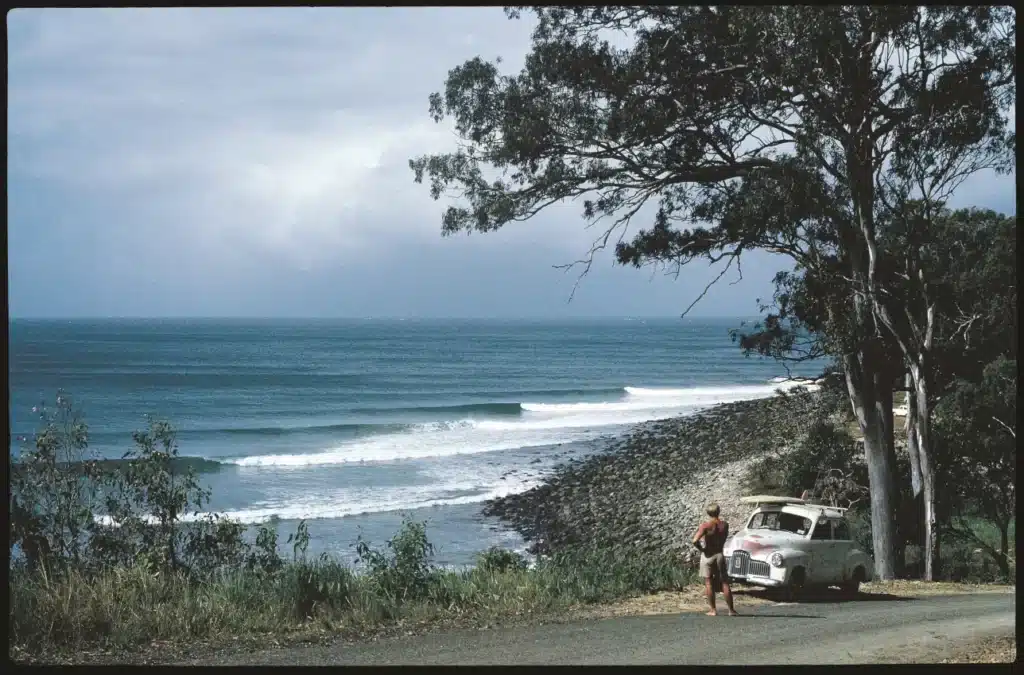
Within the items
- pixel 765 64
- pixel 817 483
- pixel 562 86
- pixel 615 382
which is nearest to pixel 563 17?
pixel 562 86

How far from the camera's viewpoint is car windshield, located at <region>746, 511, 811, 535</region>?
40.8 ft

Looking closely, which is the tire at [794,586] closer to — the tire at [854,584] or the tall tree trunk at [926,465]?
the tire at [854,584]

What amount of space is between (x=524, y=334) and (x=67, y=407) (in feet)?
344

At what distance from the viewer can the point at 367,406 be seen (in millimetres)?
48938

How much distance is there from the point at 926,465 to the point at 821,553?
4.03 meters

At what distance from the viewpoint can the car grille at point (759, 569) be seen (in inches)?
460

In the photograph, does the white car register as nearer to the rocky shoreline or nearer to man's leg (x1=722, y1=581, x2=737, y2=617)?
man's leg (x1=722, y1=581, x2=737, y2=617)

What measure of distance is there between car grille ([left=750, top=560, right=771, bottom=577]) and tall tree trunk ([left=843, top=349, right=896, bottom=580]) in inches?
179

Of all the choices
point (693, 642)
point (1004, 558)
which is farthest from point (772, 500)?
point (1004, 558)

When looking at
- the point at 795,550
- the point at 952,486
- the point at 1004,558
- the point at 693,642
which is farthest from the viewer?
the point at 1004,558

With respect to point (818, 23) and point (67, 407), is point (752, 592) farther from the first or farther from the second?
point (67, 407)

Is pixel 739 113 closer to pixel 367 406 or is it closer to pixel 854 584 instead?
pixel 854 584

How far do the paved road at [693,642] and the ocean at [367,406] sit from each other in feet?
18.5

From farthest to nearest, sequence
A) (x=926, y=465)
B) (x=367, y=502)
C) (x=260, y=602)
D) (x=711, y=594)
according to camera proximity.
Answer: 1. (x=367, y=502)
2. (x=926, y=465)
3. (x=711, y=594)
4. (x=260, y=602)
